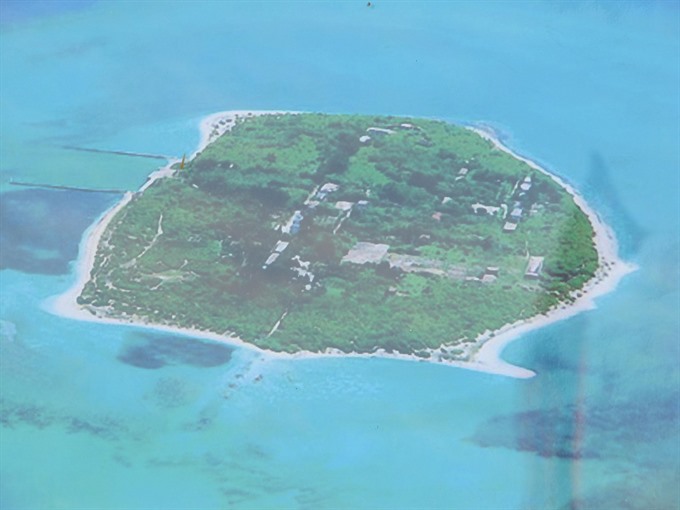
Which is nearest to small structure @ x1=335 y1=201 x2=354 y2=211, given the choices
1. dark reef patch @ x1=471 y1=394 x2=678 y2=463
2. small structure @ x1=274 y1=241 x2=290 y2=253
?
small structure @ x1=274 y1=241 x2=290 y2=253

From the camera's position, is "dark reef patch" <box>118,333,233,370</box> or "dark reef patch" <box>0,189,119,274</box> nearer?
"dark reef patch" <box>118,333,233,370</box>

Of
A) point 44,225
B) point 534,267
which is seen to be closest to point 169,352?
point 44,225

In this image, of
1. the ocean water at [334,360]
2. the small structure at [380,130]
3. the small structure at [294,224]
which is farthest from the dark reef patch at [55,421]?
the small structure at [380,130]

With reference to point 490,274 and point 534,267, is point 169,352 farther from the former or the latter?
point 534,267

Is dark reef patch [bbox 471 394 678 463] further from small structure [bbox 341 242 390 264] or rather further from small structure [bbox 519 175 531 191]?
small structure [bbox 519 175 531 191]

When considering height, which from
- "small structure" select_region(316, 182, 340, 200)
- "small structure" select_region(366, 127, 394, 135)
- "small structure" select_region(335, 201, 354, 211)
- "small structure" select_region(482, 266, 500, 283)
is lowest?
"small structure" select_region(482, 266, 500, 283)

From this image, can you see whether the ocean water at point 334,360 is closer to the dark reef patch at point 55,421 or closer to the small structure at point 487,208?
the dark reef patch at point 55,421

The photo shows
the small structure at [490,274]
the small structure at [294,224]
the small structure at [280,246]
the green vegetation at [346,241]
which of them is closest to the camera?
the green vegetation at [346,241]
